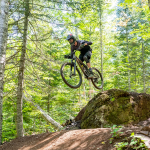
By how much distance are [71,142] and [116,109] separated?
2.30 metres

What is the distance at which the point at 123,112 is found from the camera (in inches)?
217

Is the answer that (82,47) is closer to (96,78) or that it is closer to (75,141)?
(96,78)

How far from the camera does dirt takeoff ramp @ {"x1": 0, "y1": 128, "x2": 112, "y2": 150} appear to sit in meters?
3.54

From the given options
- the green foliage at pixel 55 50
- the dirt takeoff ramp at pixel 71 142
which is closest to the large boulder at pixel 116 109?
the dirt takeoff ramp at pixel 71 142

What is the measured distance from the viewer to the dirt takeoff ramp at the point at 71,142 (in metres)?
3.54

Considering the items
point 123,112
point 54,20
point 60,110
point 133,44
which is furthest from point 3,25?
point 133,44

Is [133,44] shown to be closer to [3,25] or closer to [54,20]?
[54,20]

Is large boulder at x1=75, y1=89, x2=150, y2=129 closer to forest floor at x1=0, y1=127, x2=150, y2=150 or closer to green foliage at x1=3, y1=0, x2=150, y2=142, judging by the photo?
forest floor at x1=0, y1=127, x2=150, y2=150

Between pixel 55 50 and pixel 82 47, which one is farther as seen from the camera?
pixel 55 50

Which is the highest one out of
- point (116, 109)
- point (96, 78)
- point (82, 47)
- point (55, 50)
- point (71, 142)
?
point (55, 50)

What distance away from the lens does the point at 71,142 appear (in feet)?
13.3

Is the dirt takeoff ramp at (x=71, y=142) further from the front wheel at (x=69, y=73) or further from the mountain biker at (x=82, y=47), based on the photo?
the mountain biker at (x=82, y=47)

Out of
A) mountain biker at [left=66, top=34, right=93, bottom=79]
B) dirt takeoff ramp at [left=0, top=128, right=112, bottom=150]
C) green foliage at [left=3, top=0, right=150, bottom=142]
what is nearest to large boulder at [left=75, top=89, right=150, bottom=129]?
dirt takeoff ramp at [left=0, top=128, right=112, bottom=150]

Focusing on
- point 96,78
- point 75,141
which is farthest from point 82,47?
point 75,141
